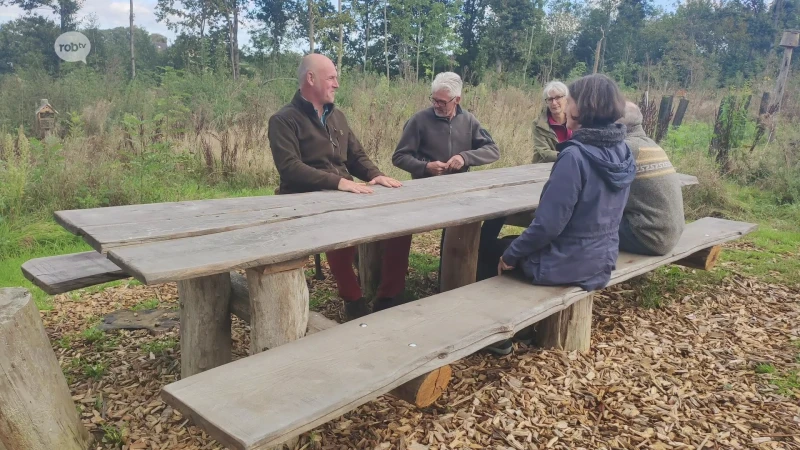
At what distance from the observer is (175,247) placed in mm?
2307

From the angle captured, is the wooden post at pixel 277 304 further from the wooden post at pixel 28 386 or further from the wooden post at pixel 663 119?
the wooden post at pixel 663 119

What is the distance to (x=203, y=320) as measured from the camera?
9.51ft

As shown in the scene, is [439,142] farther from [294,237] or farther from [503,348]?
[294,237]

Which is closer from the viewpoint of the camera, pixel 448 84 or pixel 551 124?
pixel 448 84

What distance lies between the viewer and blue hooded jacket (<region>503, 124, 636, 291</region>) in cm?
282

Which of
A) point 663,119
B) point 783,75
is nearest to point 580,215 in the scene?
point 663,119

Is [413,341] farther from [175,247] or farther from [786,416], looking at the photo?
[786,416]

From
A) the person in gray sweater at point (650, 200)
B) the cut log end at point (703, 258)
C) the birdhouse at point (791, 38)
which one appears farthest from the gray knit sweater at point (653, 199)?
the birdhouse at point (791, 38)

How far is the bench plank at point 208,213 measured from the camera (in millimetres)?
2439

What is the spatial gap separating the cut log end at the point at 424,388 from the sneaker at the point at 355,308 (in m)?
1.71

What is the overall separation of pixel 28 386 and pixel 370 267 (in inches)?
99.5

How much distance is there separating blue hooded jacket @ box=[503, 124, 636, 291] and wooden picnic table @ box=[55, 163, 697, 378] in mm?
419

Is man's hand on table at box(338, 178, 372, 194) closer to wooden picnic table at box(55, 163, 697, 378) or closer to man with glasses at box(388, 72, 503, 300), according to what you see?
wooden picnic table at box(55, 163, 697, 378)

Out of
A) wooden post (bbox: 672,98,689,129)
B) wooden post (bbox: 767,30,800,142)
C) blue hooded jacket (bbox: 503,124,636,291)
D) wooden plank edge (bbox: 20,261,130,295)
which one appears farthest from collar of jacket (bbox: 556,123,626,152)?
wooden post (bbox: 672,98,689,129)
